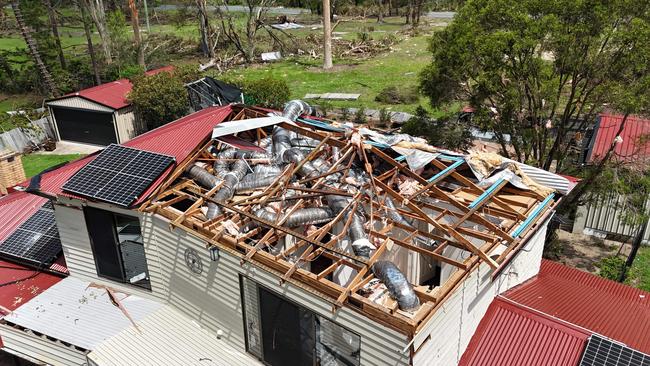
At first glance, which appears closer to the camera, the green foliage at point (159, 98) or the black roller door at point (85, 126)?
the green foliage at point (159, 98)

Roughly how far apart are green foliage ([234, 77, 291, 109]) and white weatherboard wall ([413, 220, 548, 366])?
25108 mm

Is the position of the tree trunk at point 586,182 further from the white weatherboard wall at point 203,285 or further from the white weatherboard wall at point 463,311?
the white weatherboard wall at point 203,285

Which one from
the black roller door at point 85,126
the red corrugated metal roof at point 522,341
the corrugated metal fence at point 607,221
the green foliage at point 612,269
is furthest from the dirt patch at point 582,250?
the black roller door at point 85,126

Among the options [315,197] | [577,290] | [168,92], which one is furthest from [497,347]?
[168,92]

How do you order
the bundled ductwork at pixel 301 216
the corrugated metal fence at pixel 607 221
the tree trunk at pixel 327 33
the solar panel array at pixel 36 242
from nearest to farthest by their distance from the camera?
1. the bundled ductwork at pixel 301 216
2. the solar panel array at pixel 36 242
3. the corrugated metal fence at pixel 607 221
4. the tree trunk at pixel 327 33

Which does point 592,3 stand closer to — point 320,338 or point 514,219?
point 514,219

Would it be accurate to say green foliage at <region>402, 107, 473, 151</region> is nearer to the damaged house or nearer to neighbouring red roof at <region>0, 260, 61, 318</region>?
the damaged house

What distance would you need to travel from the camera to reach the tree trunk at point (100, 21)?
44.3m

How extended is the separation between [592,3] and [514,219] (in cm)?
930

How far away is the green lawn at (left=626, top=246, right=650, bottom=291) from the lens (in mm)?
17500

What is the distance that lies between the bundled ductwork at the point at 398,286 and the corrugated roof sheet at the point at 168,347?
13.0 ft

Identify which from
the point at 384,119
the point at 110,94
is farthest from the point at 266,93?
the point at 110,94

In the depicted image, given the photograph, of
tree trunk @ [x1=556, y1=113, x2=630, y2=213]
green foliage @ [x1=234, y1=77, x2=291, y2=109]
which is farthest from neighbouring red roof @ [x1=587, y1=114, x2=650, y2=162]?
green foliage @ [x1=234, y1=77, x2=291, y2=109]

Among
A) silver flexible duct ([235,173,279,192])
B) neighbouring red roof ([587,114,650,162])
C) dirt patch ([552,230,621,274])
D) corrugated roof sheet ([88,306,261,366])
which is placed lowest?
dirt patch ([552,230,621,274])
